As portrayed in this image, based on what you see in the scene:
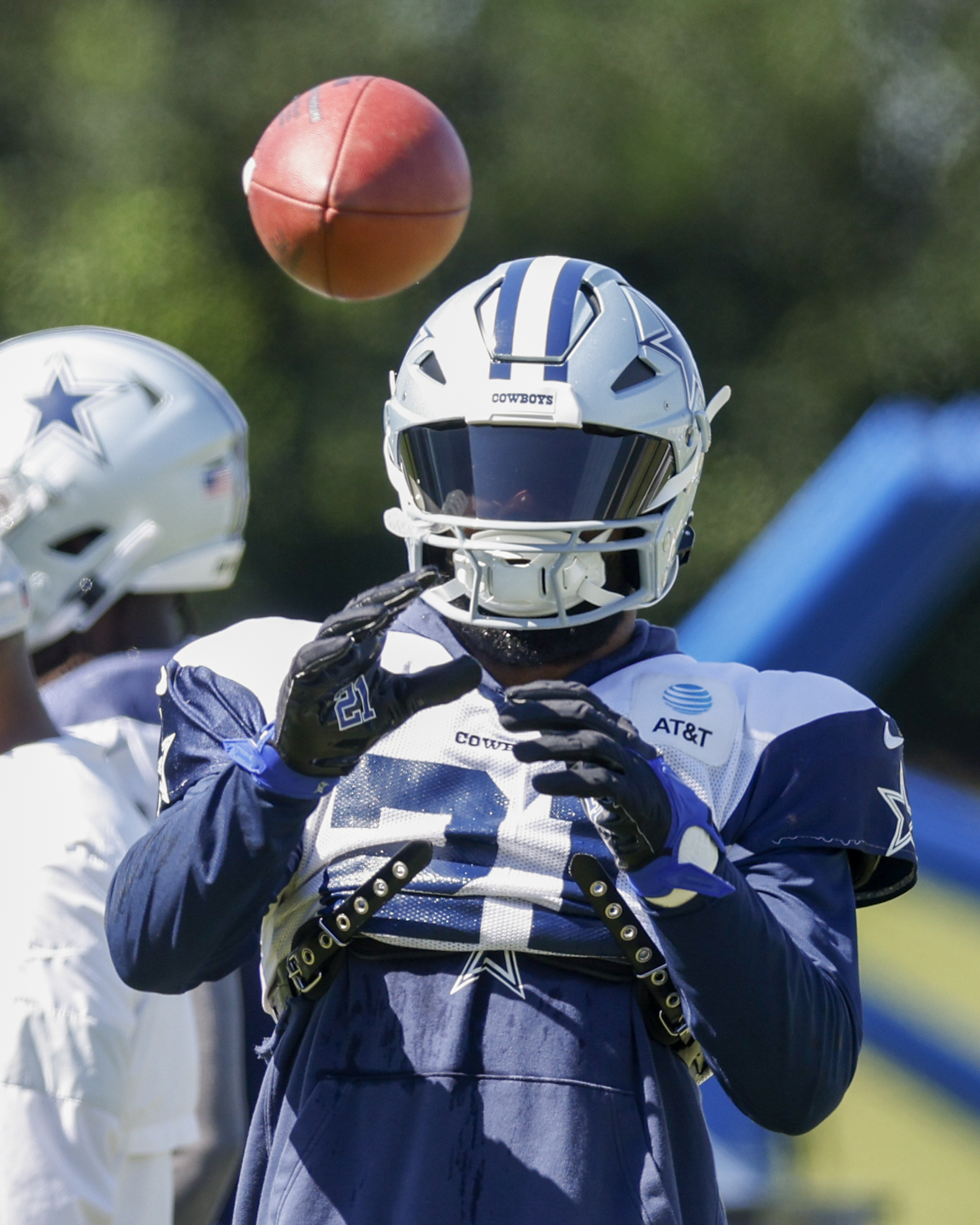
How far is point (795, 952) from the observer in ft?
6.12

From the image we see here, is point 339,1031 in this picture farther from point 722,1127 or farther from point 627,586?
point 722,1127

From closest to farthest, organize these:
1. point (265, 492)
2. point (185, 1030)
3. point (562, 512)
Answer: point (562, 512)
point (185, 1030)
point (265, 492)

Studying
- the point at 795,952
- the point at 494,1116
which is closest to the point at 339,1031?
the point at 494,1116

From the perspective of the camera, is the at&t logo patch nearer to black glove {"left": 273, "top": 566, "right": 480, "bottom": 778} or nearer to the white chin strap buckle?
the white chin strap buckle

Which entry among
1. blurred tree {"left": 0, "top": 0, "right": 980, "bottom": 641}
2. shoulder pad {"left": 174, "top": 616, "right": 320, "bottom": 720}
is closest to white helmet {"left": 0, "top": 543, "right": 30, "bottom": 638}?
shoulder pad {"left": 174, "top": 616, "right": 320, "bottom": 720}

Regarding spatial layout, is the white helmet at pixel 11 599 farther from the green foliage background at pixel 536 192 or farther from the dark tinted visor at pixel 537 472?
the green foliage background at pixel 536 192

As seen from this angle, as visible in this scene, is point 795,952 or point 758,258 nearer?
point 795,952

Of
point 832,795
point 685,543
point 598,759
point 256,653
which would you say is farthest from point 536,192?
point 598,759

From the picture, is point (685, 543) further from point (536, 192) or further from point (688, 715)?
point (536, 192)

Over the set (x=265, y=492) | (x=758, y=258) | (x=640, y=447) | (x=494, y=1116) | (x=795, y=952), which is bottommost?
(x=265, y=492)

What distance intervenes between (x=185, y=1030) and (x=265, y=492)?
1143 cm

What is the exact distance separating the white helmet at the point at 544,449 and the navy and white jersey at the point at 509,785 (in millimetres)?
115

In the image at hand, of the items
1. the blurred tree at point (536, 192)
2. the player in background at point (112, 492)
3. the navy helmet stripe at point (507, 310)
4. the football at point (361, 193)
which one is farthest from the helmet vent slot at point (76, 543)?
the blurred tree at point (536, 192)

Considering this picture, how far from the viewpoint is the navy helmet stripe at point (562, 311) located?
7.11 feet
